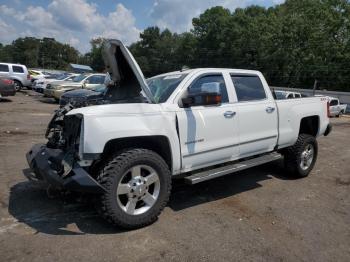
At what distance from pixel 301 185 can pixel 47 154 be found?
13.9 feet

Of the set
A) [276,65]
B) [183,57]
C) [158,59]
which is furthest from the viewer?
[158,59]

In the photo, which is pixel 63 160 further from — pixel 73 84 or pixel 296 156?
pixel 73 84

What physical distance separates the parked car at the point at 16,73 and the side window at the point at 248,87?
21.6 meters

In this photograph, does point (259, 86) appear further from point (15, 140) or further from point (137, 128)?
point (15, 140)

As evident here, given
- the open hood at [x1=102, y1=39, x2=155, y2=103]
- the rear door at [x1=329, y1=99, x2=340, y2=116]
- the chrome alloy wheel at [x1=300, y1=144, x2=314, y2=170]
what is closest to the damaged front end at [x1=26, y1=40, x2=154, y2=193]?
the open hood at [x1=102, y1=39, x2=155, y2=103]

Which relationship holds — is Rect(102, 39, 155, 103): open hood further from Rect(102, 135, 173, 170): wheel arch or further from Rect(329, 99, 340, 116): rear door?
Rect(329, 99, 340, 116): rear door

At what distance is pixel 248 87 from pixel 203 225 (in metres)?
2.48

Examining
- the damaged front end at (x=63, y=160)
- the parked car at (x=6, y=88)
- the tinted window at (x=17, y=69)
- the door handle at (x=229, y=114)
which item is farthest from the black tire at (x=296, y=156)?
the tinted window at (x=17, y=69)

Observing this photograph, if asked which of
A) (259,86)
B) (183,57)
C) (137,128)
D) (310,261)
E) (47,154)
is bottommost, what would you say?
(310,261)

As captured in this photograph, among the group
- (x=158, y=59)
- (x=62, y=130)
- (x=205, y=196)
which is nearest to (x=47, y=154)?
(x=62, y=130)

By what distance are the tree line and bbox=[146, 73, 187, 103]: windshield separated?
3778cm

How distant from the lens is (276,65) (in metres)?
46.6

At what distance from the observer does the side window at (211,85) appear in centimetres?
531

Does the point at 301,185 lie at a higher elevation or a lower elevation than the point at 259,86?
lower
